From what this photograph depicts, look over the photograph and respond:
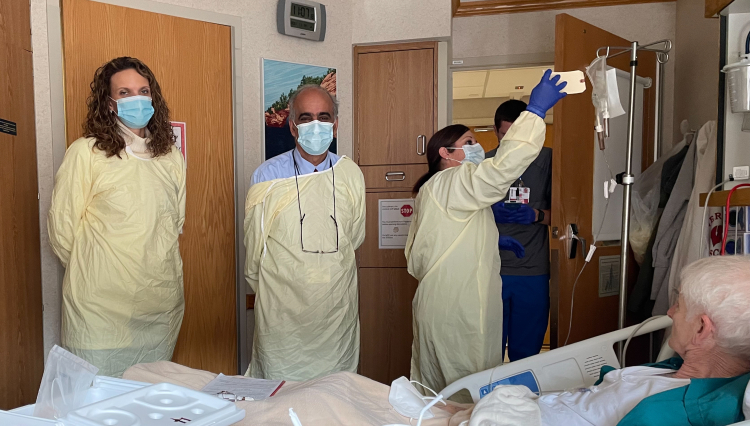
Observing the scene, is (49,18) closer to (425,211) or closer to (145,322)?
(145,322)

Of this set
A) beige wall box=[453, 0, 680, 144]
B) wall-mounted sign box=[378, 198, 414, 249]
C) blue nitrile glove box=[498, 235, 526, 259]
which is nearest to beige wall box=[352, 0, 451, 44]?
beige wall box=[453, 0, 680, 144]

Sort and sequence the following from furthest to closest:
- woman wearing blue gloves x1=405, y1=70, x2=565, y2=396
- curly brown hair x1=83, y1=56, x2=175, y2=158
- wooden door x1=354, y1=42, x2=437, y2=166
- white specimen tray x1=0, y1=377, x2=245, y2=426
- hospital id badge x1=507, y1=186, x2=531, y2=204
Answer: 1. wooden door x1=354, y1=42, x2=437, y2=166
2. hospital id badge x1=507, y1=186, x2=531, y2=204
3. woman wearing blue gloves x1=405, y1=70, x2=565, y2=396
4. curly brown hair x1=83, y1=56, x2=175, y2=158
5. white specimen tray x1=0, y1=377, x2=245, y2=426

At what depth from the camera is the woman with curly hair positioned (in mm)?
2113

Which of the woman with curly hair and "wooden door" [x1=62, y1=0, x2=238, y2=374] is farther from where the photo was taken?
"wooden door" [x1=62, y1=0, x2=238, y2=374]

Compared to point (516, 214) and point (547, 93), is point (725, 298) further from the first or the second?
point (516, 214)

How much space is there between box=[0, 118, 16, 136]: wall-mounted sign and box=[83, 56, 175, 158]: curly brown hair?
28cm

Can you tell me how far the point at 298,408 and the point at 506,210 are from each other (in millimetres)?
1817

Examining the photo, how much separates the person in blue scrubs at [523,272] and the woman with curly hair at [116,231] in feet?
5.20

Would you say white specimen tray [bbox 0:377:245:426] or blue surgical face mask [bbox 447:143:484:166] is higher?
blue surgical face mask [bbox 447:143:484:166]

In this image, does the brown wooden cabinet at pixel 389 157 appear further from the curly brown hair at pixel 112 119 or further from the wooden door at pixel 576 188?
the curly brown hair at pixel 112 119

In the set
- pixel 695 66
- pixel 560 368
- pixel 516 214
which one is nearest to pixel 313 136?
pixel 516 214

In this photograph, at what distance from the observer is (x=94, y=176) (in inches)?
84.4

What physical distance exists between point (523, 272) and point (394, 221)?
3.21ft

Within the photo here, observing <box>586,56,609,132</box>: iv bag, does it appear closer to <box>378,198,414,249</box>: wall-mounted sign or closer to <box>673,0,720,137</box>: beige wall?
<box>673,0,720,137</box>: beige wall
